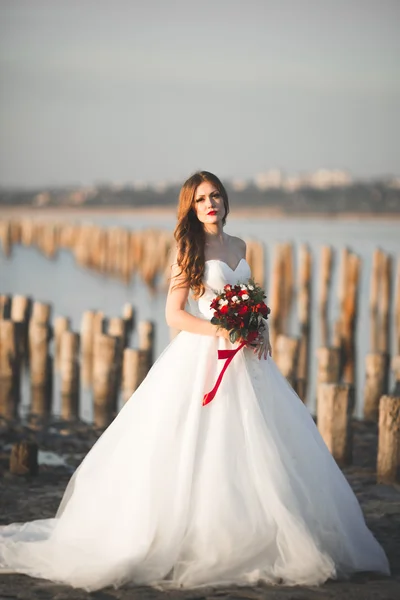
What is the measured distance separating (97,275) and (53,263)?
19.0ft

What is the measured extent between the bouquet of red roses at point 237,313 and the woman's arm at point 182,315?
0.41ft

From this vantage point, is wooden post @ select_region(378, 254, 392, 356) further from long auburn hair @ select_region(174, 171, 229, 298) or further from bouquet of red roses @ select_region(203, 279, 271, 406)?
bouquet of red roses @ select_region(203, 279, 271, 406)

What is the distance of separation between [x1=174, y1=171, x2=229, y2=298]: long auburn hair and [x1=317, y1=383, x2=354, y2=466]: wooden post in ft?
8.63

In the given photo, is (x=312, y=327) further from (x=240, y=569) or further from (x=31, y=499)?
(x=240, y=569)

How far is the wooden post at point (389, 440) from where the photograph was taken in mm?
7484

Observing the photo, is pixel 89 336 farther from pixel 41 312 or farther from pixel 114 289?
pixel 114 289

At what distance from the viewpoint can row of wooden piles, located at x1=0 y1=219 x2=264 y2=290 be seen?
27250mm

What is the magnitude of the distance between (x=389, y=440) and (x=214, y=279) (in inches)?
99.2

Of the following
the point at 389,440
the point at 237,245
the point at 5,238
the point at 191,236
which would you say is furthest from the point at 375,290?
the point at 5,238

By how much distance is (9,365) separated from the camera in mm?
11734

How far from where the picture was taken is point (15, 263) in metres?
36.7

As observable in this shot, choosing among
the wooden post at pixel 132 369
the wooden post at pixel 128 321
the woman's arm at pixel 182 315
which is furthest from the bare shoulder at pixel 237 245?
the wooden post at pixel 128 321

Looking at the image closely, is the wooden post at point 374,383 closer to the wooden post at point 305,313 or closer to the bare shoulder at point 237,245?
the wooden post at point 305,313

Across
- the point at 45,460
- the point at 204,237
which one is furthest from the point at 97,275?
the point at 204,237
